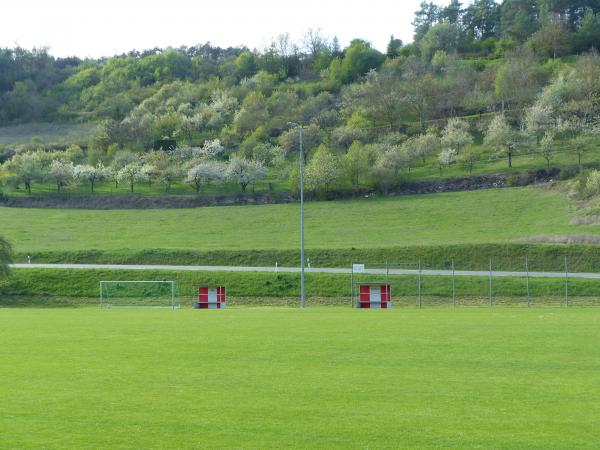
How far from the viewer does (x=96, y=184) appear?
123 meters

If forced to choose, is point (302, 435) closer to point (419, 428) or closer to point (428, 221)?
point (419, 428)

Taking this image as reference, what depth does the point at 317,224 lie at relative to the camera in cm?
8988

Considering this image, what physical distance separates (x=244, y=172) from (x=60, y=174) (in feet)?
90.6

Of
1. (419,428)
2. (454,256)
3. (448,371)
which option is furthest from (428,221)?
(419,428)

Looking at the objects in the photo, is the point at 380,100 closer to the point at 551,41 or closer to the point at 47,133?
the point at 551,41

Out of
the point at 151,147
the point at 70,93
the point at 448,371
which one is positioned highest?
the point at 70,93

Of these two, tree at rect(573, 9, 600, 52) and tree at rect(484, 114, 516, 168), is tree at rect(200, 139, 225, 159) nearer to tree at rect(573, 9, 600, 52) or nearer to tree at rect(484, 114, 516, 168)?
tree at rect(484, 114, 516, 168)

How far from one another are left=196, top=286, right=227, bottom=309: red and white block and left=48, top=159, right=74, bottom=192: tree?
74098 mm

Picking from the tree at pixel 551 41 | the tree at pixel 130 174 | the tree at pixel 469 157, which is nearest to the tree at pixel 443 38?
the tree at pixel 551 41

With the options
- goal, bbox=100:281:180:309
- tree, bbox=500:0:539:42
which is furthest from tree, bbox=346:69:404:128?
goal, bbox=100:281:180:309

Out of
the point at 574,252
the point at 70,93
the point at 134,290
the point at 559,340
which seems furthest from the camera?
the point at 70,93

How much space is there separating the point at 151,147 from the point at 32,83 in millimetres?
67105

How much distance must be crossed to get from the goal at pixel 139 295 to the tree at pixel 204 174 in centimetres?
5255

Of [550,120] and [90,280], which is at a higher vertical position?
[550,120]
